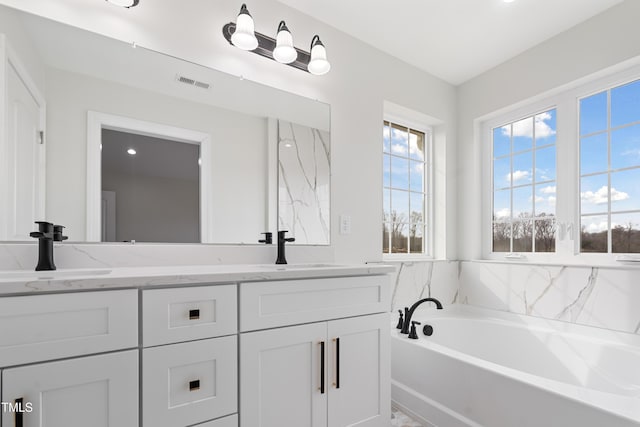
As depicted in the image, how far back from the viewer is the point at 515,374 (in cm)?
139

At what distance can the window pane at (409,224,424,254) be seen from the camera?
2.74 meters

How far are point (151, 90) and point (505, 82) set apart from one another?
8.21 feet

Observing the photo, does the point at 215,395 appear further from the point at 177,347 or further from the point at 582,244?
the point at 582,244

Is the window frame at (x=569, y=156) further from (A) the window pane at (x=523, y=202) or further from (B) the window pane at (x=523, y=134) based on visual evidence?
(A) the window pane at (x=523, y=202)

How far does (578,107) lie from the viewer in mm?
2197

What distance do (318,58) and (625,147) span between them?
1956 millimetres

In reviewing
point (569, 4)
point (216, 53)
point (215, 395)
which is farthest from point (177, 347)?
point (569, 4)

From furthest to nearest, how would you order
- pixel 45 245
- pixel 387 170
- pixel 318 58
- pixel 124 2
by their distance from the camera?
1. pixel 387 170
2. pixel 318 58
3. pixel 124 2
4. pixel 45 245

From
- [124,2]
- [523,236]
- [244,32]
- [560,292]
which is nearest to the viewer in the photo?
[124,2]

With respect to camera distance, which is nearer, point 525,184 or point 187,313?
point 187,313

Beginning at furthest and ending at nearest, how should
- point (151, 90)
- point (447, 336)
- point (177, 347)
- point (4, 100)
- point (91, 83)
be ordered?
1. point (447, 336)
2. point (151, 90)
3. point (91, 83)
4. point (4, 100)
5. point (177, 347)

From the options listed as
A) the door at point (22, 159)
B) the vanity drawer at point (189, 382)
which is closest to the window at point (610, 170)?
the vanity drawer at point (189, 382)

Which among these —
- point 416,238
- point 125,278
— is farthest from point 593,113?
point 125,278

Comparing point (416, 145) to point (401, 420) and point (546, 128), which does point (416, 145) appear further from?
point (401, 420)
